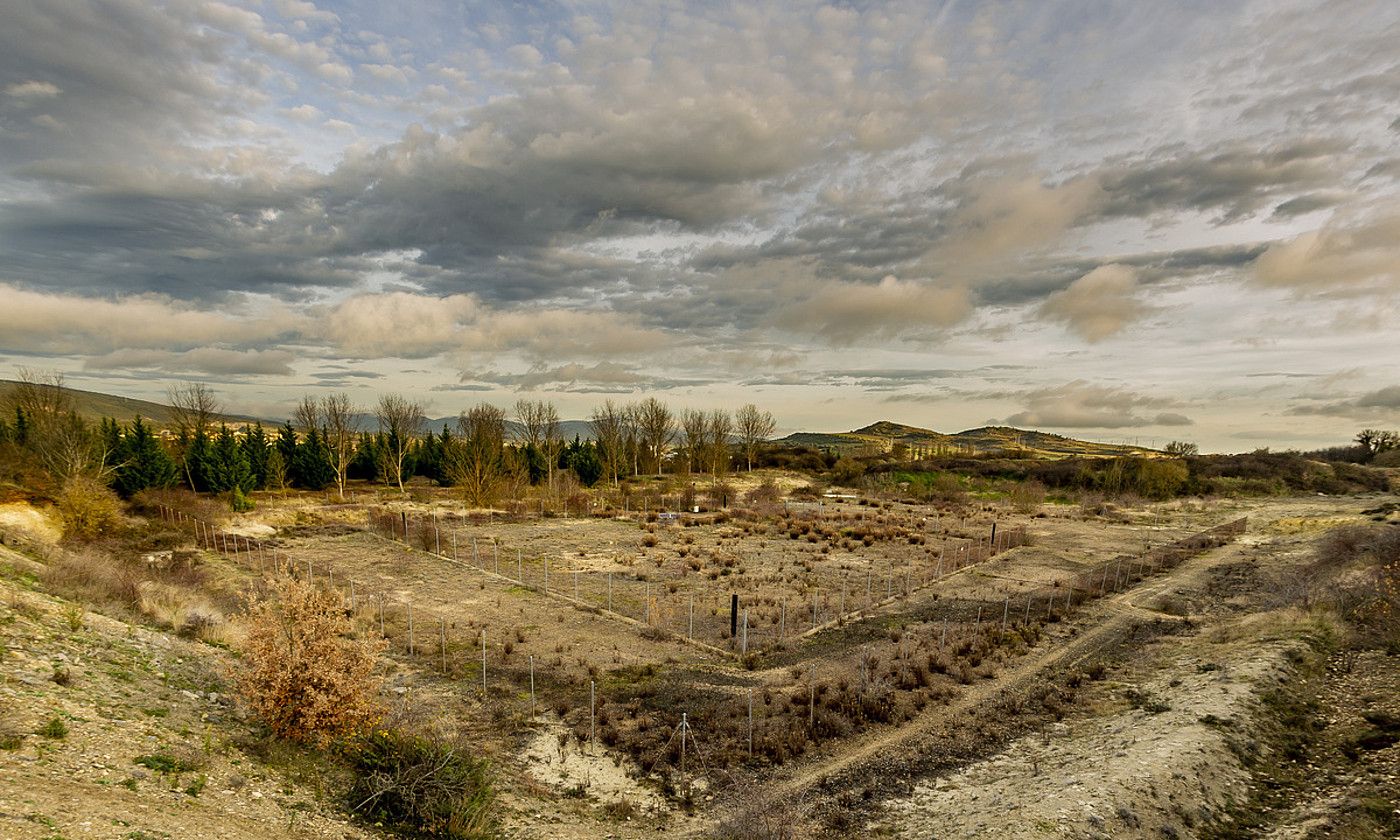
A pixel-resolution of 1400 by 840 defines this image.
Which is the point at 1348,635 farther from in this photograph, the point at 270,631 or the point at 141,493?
the point at 141,493

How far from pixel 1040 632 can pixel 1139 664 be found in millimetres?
3725

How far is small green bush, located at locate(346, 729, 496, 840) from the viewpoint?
10.9 meters

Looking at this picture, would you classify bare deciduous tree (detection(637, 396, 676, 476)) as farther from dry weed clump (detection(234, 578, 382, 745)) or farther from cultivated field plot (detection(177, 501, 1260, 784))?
dry weed clump (detection(234, 578, 382, 745))

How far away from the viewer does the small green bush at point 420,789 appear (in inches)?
430

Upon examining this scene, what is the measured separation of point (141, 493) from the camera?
160 ft

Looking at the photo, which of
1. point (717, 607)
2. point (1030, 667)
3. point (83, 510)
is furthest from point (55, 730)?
point (83, 510)

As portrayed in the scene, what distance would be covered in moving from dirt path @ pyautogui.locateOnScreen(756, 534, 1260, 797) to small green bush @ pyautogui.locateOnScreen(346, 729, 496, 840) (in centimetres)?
655

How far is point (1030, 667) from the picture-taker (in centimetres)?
2164

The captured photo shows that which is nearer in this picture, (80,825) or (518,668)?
(80,825)

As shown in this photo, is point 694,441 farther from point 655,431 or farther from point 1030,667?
point 1030,667

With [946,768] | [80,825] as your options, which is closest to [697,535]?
[946,768]

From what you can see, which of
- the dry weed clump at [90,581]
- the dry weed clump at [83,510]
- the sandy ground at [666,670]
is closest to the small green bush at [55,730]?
the sandy ground at [666,670]

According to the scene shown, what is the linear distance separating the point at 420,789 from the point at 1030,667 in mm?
19535

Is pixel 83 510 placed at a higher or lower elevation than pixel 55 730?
higher
